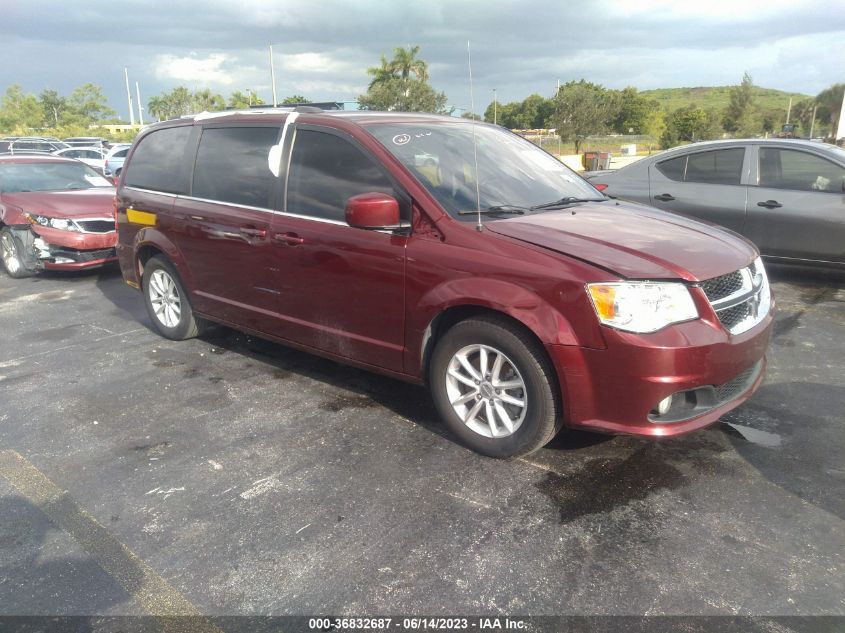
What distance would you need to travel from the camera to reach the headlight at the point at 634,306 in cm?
293

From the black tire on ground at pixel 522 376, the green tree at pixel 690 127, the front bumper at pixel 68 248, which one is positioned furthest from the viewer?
the green tree at pixel 690 127

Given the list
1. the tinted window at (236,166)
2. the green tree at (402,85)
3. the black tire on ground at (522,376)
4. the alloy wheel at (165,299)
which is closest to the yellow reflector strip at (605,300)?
the black tire on ground at (522,376)

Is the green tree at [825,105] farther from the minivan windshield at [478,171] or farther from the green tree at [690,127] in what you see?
the minivan windshield at [478,171]

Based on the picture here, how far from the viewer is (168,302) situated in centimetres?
559

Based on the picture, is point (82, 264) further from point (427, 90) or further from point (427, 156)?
point (427, 90)

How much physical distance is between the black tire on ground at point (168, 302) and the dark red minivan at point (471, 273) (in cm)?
37

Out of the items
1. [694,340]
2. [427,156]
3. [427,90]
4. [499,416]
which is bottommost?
[499,416]

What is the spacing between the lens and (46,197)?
845 centimetres

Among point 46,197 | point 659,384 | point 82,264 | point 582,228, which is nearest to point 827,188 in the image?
point 582,228

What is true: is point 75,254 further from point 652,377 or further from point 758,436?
point 758,436

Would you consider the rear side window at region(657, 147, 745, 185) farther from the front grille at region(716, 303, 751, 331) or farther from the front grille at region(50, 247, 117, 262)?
the front grille at region(50, 247, 117, 262)

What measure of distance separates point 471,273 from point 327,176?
4.26ft

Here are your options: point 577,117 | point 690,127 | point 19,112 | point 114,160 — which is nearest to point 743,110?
point 690,127

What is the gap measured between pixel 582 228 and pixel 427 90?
45960 mm
